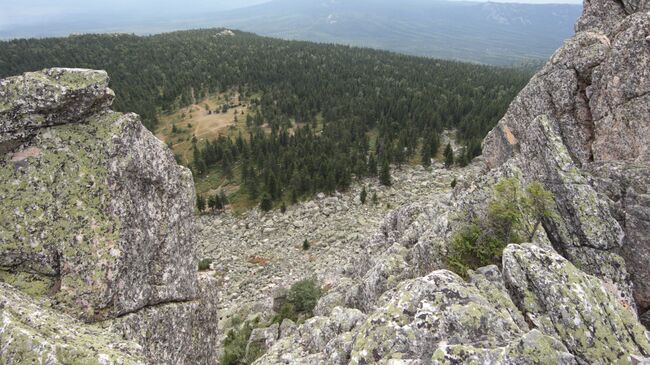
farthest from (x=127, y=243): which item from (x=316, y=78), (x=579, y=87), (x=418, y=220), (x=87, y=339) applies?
(x=316, y=78)

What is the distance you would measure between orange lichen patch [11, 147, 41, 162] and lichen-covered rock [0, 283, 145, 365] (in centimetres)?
348

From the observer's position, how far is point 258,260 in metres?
34.5

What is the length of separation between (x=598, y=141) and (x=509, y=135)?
20.1ft

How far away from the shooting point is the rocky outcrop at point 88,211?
383 inches

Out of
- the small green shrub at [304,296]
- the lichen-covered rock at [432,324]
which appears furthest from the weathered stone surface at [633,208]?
the small green shrub at [304,296]

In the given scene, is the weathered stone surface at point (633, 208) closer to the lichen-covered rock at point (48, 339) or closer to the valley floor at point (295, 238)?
the valley floor at point (295, 238)

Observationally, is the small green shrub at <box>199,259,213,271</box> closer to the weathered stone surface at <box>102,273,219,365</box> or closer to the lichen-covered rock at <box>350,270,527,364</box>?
the weathered stone surface at <box>102,273,219,365</box>

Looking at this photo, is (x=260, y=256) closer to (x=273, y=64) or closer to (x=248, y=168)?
(x=248, y=168)

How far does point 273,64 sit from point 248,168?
75.5 meters

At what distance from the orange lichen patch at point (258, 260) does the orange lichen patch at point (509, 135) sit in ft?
74.8

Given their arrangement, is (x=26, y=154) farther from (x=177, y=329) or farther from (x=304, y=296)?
(x=304, y=296)

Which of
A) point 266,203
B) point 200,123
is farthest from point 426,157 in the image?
point 200,123

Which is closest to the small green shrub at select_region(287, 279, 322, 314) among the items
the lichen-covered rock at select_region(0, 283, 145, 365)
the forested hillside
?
the lichen-covered rock at select_region(0, 283, 145, 365)

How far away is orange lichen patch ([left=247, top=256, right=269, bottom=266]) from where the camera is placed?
112 ft
